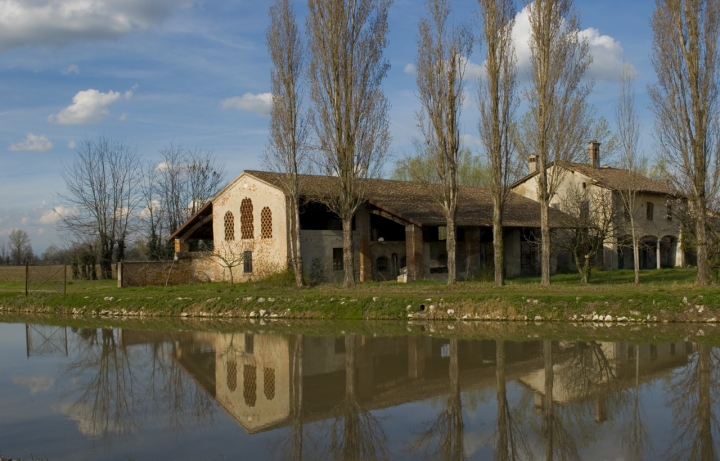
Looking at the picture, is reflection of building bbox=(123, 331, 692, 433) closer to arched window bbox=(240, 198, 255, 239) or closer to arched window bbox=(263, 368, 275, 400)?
arched window bbox=(263, 368, 275, 400)

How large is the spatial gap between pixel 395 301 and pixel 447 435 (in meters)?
12.3

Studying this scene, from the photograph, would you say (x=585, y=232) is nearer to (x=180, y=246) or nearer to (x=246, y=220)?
(x=246, y=220)

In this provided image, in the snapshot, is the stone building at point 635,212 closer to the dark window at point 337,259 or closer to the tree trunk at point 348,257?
the dark window at point 337,259

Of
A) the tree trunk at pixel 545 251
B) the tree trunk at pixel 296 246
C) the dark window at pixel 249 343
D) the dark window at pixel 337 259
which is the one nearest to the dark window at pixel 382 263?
the dark window at pixel 337 259

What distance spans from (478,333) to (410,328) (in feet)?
7.17

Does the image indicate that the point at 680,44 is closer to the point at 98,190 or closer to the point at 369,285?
the point at 369,285

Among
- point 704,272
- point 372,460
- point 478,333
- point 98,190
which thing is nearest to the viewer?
point 372,460

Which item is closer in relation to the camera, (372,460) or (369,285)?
(372,460)

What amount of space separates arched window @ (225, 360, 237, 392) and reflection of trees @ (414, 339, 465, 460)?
3878 millimetres

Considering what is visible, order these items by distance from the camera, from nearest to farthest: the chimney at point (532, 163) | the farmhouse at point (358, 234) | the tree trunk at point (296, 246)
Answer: the tree trunk at point (296, 246) < the farmhouse at point (358, 234) < the chimney at point (532, 163)

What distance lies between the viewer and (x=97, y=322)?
22.1 metres

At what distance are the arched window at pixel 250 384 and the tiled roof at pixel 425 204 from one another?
13275mm

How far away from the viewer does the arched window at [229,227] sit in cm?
3090

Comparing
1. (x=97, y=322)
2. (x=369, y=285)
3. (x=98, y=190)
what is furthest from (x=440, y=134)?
(x=98, y=190)
